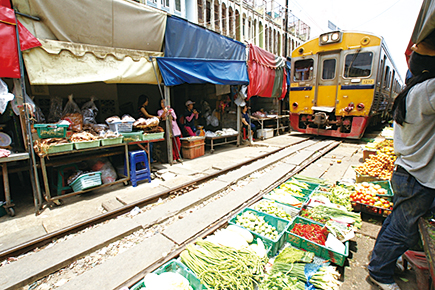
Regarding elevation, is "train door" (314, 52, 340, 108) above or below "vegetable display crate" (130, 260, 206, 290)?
above

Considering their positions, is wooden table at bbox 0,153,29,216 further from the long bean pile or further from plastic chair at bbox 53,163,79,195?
the long bean pile

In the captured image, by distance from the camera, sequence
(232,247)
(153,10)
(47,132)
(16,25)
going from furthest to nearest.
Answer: (153,10), (47,132), (16,25), (232,247)

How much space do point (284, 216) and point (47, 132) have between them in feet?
15.0

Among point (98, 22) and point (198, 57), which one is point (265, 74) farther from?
point (98, 22)

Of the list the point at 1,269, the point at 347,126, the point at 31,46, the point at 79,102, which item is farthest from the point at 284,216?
the point at 347,126

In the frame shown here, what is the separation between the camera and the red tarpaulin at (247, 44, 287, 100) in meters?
9.43

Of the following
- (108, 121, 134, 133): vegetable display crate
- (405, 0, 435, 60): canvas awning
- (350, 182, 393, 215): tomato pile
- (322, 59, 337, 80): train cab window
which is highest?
(322, 59, 337, 80): train cab window

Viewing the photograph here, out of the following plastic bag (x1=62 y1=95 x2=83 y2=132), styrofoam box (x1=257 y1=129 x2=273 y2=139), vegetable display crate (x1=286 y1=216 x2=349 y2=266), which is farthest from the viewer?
styrofoam box (x1=257 y1=129 x2=273 y2=139)

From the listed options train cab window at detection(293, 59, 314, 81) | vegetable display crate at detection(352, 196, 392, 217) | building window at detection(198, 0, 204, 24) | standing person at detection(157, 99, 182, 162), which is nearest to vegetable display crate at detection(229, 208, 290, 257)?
vegetable display crate at detection(352, 196, 392, 217)

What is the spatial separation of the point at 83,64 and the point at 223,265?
4.97 meters

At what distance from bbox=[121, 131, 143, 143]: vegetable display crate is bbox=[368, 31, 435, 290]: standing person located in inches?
192

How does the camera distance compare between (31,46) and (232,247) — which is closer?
(232,247)

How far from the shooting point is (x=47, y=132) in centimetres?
401

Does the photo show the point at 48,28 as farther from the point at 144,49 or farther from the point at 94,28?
the point at 144,49
